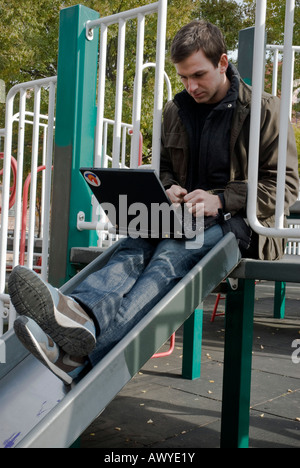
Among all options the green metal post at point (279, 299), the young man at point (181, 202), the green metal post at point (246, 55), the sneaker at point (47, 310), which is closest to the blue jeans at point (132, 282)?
the young man at point (181, 202)

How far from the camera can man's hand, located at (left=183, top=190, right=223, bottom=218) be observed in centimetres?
221

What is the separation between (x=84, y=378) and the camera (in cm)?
169

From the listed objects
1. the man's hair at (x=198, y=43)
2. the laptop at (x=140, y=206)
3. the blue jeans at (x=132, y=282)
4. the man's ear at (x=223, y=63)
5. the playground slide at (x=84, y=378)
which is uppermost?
the man's hair at (x=198, y=43)

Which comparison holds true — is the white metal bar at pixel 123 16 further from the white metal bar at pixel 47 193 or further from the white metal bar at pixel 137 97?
the white metal bar at pixel 47 193

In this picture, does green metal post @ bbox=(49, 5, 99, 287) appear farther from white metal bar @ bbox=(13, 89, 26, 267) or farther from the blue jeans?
the blue jeans

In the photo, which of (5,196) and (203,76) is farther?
(5,196)

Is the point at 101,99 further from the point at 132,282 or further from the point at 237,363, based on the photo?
the point at 237,363

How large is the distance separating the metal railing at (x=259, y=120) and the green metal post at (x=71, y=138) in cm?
120

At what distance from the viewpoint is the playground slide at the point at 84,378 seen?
161cm

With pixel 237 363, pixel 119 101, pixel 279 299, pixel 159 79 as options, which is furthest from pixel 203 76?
pixel 279 299

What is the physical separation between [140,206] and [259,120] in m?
0.54

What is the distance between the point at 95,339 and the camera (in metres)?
1.77

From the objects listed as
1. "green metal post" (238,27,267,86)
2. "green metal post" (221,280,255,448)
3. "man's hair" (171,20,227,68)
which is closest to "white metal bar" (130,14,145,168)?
"man's hair" (171,20,227,68)

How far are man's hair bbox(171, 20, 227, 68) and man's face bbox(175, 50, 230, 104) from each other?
18mm
